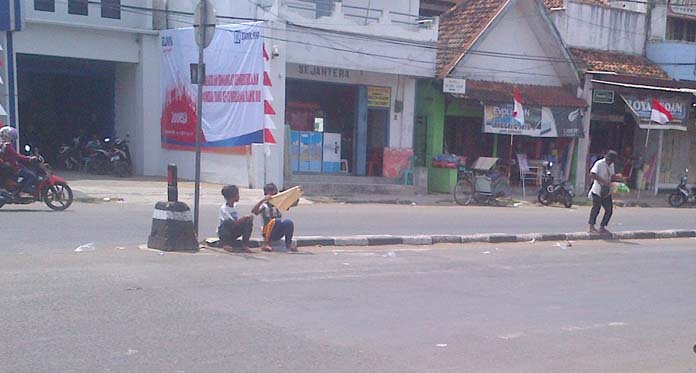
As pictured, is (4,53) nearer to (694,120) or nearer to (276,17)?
(276,17)

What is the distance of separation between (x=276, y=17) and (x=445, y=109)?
8041mm

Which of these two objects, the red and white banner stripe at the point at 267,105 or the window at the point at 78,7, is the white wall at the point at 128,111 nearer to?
the window at the point at 78,7

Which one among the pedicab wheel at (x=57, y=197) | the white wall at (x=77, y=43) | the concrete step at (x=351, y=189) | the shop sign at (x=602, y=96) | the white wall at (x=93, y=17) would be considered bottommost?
the concrete step at (x=351, y=189)

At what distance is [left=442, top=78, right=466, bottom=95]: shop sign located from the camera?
82.7 ft

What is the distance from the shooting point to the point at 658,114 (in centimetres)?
2812

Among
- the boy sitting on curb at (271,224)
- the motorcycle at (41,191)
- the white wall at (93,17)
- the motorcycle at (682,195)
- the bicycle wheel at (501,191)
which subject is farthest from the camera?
the motorcycle at (682,195)

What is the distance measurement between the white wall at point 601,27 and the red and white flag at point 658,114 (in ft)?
13.4

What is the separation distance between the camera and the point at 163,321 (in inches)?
278

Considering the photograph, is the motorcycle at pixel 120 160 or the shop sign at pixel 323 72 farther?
the motorcycle at pixel 120 160

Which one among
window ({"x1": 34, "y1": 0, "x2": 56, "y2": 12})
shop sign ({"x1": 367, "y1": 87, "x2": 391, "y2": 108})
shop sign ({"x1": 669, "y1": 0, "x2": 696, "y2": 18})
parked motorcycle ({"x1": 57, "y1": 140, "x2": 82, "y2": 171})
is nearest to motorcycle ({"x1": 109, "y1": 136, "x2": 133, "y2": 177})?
parked motorcycle ({"x1": 57, "y1": 140, "x2": 82, "y2": 171})

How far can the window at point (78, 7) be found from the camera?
25.2 m

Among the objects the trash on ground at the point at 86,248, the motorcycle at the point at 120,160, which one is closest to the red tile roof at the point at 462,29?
the motorcycle at the point at 120,160

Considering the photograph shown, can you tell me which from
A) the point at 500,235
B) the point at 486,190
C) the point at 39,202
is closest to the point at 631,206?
the point at 486,190

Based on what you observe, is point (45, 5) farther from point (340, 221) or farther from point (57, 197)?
point (340, 221)
